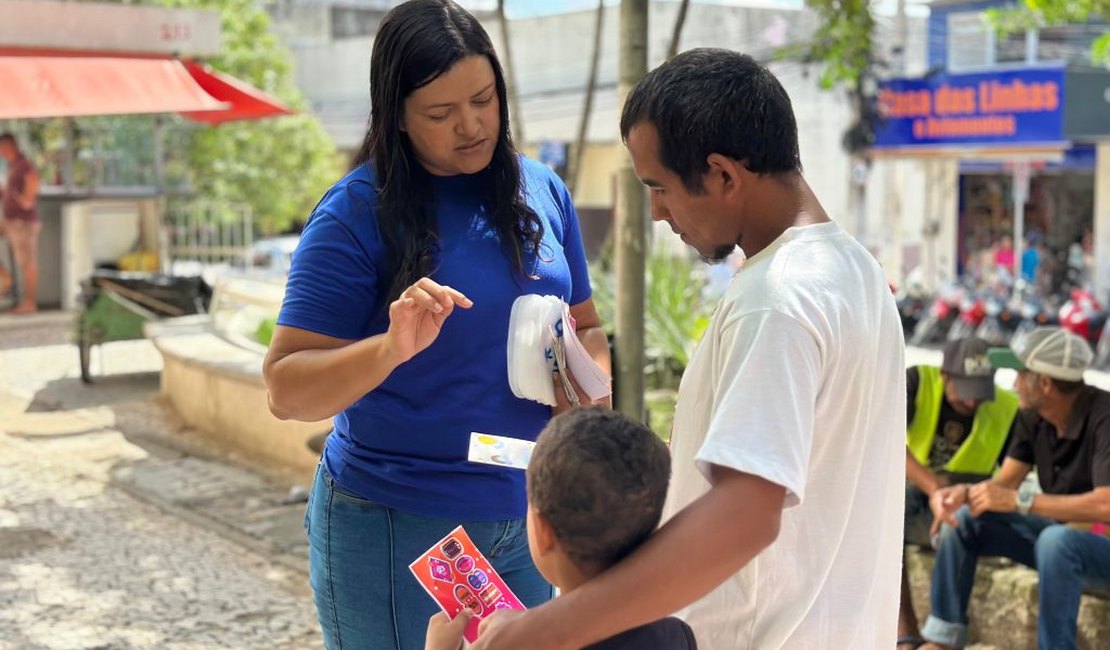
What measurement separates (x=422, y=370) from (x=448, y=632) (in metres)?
0.62

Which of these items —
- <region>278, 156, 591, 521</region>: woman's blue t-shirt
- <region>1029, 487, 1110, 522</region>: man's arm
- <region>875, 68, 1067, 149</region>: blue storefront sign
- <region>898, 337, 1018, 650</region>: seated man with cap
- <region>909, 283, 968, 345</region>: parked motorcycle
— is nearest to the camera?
<region>278, 156, 591, 521</region>: woman's blue t-shirt

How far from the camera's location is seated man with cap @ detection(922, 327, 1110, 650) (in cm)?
442

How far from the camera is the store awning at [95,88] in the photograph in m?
7.82

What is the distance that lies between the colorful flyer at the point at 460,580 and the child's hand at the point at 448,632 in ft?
0.05

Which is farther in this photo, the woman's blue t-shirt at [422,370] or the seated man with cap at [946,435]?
the seated man with cap at [946,435]

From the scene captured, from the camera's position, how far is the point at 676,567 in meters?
1.64

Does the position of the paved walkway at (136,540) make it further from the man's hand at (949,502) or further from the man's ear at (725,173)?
the man's ear at (725,173)

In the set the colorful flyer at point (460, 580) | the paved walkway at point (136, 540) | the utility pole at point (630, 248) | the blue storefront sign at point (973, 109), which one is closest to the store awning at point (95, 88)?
the paved walkway at point (136, 540)

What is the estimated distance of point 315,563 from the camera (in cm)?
252

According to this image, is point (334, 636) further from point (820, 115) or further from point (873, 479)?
point (820, 115)

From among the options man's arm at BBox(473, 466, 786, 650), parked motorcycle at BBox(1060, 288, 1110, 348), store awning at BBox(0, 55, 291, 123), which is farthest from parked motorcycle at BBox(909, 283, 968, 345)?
man's arm at BBox(473, 466, 786, 650)

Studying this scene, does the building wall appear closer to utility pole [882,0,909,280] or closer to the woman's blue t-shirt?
utility pole [882,0,909,280]

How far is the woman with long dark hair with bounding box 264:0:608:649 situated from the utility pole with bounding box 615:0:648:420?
2764 millimetres

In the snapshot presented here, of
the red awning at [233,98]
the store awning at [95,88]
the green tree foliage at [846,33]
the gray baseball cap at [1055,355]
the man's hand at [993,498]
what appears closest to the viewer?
the gray baseball cap at [1055,355]
